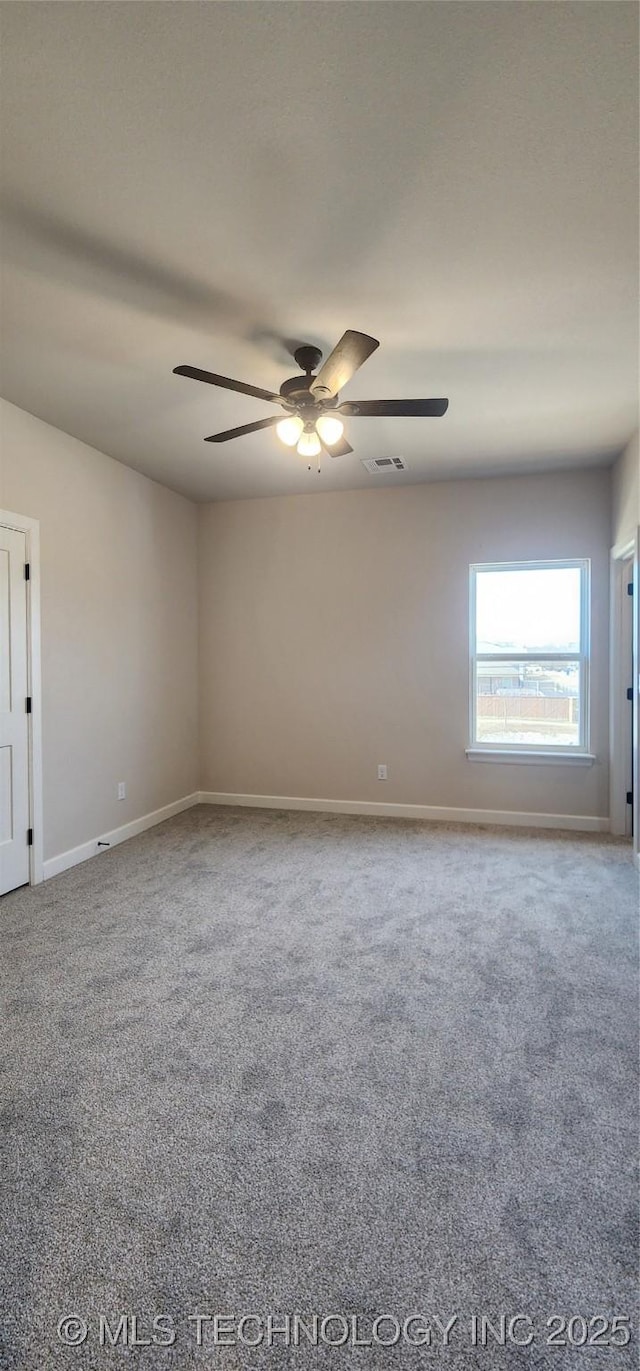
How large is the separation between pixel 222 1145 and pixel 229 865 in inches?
86.8

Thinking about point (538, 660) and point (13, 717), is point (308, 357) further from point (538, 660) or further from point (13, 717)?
point (538, 660)

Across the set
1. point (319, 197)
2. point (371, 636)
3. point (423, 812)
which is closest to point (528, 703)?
point (423, 812)

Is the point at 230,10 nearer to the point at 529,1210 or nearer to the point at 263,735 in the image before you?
the point at 529,1210

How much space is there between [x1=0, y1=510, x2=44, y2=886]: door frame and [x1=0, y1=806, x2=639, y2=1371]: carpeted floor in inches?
14.1

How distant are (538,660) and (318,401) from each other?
2.93 meters

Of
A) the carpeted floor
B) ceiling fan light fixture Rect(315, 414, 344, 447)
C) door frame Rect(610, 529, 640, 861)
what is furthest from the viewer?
door frame Rect(610, 529, 640, 861)

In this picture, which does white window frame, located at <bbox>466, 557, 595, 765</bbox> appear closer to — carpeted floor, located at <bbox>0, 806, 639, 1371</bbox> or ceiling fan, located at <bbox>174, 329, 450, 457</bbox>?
carpeted floor, located at <bbox>0, 806, 639, 1371</bbox>

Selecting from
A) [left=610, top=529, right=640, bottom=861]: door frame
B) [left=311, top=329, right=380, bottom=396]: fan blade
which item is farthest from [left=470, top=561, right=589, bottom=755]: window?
[left=311, top=329, right=380, bottom=396]: fan blade

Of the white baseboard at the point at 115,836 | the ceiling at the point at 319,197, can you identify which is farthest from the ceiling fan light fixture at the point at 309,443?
the white baseboard at the point at 115,836

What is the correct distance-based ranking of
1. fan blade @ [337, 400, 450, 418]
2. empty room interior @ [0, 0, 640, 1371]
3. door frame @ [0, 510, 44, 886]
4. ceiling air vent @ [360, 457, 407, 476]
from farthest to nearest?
1. ceiling air vent @ [360, 457, 407, 476]
2. door frame @ [0, 510, 44, 886]
3. fan blade @ [337, 400, 450, 418]
4. empty room interior @ [0, 0, 640, 1371]

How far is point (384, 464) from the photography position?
13.9 ft

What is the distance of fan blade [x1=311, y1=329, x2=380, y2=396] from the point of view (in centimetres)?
198

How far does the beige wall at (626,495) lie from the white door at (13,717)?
12.3ft

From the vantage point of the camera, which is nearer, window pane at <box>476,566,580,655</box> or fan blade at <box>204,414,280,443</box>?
fan blade at <box>204,414,280,443</box>
